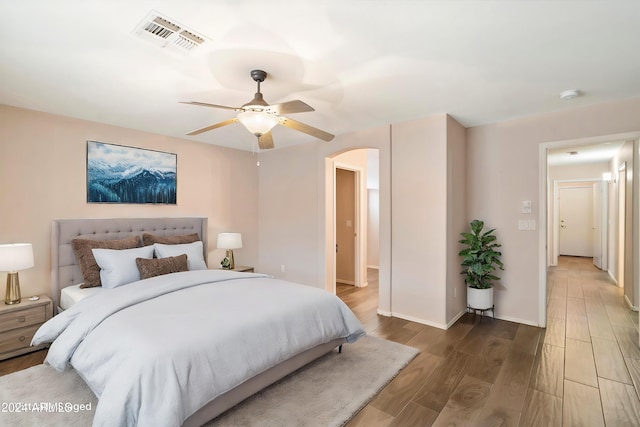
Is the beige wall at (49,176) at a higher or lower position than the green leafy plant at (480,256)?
higher

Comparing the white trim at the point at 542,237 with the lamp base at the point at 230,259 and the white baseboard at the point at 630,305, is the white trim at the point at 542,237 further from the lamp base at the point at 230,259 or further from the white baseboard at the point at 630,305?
the lamp base at the point at 230,259

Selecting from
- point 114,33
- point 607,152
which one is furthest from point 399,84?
point 607,152

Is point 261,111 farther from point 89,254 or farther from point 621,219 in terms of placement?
point 621,219

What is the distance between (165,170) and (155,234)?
0.89 meters

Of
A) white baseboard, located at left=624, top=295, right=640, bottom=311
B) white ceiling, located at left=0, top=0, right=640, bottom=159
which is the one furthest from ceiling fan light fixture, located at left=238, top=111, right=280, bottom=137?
white baseboard, located at left=624, top=295, right=640, bottom=311

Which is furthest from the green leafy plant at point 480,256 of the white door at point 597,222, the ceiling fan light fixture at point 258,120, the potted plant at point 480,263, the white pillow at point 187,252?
the white door at point 597,222

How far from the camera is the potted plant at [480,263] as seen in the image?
3771 mm

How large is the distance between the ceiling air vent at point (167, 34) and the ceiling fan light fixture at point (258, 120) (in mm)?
545

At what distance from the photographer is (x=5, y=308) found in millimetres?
2852

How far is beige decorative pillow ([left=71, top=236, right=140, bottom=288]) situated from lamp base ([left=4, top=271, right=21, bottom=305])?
489mm

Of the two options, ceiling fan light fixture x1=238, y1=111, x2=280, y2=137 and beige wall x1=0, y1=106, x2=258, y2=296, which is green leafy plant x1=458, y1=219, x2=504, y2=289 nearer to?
ceiling fan light fixture x1=238, y1=111, x2=280, y2=137

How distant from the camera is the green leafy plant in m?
3.76

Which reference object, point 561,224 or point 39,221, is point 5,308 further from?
point 561,224

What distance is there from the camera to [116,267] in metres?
3.24
